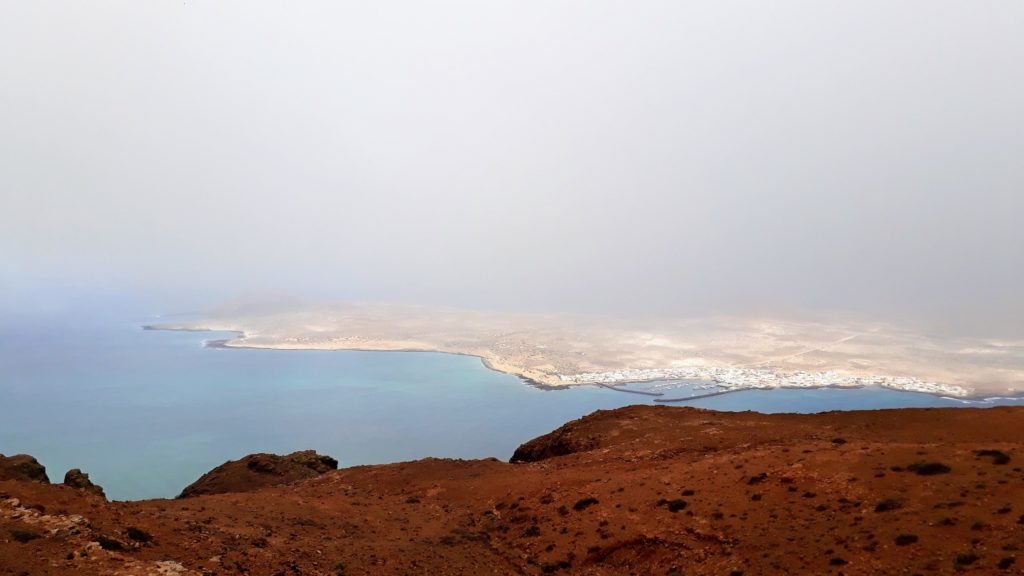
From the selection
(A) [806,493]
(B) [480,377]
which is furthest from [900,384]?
(A) [806,493]

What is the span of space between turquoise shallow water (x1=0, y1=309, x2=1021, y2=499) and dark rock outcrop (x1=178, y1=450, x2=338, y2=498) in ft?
99.7

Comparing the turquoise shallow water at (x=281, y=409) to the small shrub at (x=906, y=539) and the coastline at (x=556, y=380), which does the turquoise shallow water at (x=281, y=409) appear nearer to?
the coastline at (x=556, y=380)

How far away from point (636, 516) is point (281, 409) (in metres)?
76.6

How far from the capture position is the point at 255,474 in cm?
3030

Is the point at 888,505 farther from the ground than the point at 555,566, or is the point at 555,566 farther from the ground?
the point at 888,505

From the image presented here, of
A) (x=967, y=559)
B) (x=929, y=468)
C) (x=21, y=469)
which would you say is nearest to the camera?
(x=967, y=559)

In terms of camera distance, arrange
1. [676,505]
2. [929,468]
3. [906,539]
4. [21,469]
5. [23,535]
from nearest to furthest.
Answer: [23,535] < [906,539] < [929,468] < [676,505] < [21,469]

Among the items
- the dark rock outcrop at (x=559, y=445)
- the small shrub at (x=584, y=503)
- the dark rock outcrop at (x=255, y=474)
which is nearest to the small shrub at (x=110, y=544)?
the small shrub at (x=584, y=503)

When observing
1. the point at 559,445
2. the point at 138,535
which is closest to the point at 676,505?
the point at 559,445

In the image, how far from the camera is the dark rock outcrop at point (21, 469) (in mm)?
21094

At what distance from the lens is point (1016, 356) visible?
3932 inches

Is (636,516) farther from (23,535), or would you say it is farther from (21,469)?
(21,469)

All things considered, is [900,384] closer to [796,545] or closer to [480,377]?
[480,377]

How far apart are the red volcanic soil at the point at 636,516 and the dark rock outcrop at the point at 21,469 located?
6920mm
